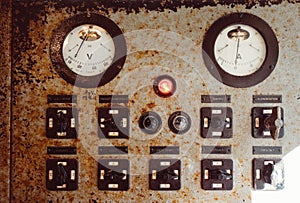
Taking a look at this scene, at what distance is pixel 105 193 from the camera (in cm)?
236

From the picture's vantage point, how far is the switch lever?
2238 mm

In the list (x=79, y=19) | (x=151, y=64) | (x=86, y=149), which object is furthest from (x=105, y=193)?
(x=79, y=19)

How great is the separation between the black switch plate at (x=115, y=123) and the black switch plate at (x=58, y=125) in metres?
0.13

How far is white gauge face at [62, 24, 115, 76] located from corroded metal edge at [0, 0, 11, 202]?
11.5 inches

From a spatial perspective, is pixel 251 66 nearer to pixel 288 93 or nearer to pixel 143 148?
pixel 288 93

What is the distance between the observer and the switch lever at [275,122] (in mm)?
2238

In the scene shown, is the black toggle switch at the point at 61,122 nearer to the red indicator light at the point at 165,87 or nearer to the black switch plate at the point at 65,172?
the black switch plate at the point at 65,172

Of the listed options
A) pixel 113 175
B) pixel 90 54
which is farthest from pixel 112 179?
pixel 90 54

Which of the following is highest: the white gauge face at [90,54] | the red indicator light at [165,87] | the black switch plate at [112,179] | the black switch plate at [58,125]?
the white gauge face at [90,54]

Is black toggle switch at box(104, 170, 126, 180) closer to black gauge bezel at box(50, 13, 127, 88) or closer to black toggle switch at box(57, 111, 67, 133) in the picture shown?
black toggle switch at box(57, 111, 67, 133)

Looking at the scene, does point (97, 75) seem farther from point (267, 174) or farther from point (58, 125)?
point (267, 174)

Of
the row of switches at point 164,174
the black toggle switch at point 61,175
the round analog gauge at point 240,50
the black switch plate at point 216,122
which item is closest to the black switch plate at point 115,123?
the row of switches at point 164,174

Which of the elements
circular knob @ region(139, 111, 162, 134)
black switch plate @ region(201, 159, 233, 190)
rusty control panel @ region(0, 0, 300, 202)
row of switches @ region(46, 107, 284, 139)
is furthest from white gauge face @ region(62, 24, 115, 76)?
black switch plate @ region(201, 159, 233, 190)

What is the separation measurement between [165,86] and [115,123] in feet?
1.01
